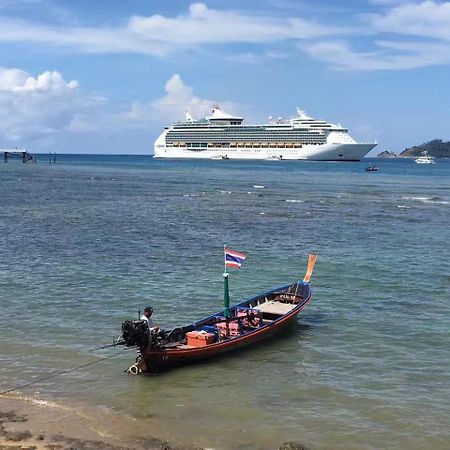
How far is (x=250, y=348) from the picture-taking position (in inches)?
737

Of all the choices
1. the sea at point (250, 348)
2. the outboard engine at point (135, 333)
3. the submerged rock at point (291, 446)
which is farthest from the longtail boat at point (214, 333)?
the submerged rock at point (291, 446)

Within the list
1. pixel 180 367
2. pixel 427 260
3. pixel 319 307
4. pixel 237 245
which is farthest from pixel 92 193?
pixel 180 367

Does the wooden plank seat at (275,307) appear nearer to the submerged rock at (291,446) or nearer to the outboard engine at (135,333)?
the outboard engine at (135,333)

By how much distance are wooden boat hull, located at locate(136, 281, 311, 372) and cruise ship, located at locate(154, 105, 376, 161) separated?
15568cm

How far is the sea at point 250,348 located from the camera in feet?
45.6

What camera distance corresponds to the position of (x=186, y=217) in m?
50.1

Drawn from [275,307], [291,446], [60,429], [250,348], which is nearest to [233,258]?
[250,348]

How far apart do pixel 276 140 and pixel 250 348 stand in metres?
166

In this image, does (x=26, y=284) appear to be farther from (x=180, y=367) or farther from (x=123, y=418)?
(x=123, y=418)

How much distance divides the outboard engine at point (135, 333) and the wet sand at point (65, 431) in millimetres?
2251

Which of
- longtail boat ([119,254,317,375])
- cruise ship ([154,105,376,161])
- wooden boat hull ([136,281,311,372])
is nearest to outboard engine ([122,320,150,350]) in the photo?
longtail boat ([119,254,317,375])

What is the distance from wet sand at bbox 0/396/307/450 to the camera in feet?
39.3

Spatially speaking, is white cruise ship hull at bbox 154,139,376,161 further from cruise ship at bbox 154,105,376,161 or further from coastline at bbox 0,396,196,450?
coastline at bbox 0,396,196,450

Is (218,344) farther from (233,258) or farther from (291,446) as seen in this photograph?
(291,446)
